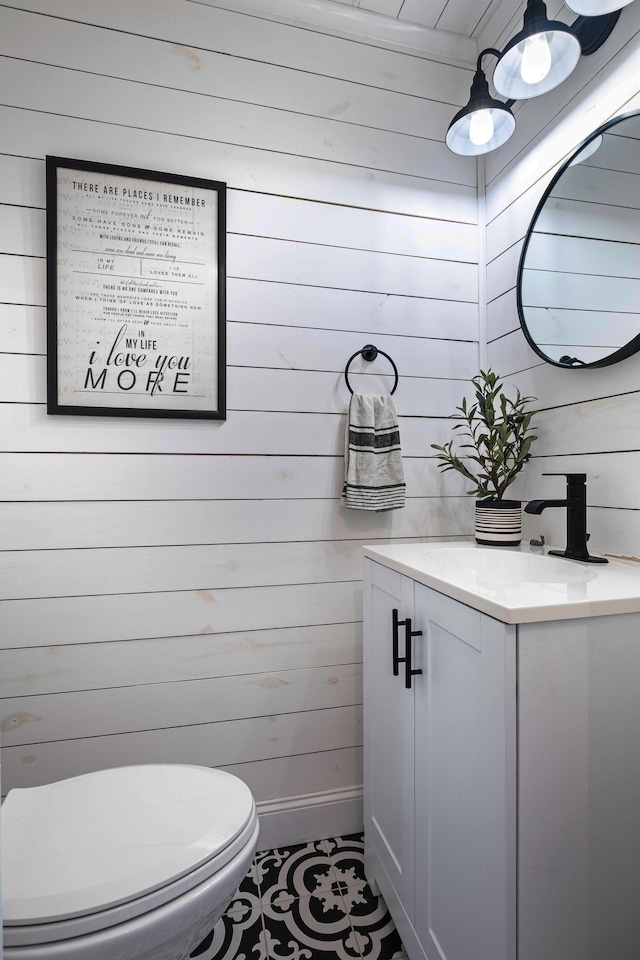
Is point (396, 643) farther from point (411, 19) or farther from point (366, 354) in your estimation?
point (411, 19)

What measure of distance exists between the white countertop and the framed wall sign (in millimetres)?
721

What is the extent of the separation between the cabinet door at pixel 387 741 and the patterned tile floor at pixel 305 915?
9 centimetres

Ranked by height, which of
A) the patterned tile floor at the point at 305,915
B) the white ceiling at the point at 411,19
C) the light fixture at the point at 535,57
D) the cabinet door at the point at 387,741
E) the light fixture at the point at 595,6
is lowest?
the patterned tile floor at the point at 305,915

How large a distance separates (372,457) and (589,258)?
2.39 feet

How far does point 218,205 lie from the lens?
1474 mm

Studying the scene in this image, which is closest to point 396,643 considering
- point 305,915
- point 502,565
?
point 502,565

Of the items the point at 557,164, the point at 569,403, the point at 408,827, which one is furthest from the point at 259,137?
the point at 408,827

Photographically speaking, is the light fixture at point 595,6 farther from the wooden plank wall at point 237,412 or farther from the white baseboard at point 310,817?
the white baseboard at point 310,817

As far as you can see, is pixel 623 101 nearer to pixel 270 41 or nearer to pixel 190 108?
pixel 270 41

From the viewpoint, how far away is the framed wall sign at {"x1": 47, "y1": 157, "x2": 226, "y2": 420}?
1.36m

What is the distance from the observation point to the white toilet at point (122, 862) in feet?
2.48

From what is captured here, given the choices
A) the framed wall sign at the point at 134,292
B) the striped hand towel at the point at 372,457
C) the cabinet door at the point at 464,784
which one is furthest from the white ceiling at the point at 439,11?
the cabinet door at the point at 464,784

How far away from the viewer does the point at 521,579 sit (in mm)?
1242

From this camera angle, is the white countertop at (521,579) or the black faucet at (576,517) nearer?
the white countertop at (521,579)
